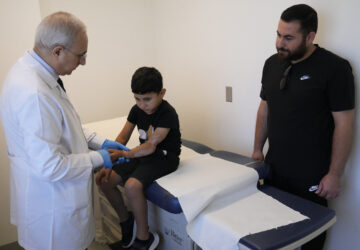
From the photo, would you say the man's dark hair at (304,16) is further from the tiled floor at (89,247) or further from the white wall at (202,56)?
the tiled floor at (89,247)

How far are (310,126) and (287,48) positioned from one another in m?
0.37

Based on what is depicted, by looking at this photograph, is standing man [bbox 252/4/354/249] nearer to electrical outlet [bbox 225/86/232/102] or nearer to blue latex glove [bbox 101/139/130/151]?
electrical outlet [bbox 225/86/232/102]

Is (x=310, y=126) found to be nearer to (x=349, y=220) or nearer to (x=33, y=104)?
(x=349, y=220)

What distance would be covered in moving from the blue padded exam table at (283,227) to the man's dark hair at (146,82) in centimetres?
45

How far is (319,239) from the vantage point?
4.99 feet

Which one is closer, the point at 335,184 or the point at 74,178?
the point at 74,178

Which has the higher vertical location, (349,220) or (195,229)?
(195,229)

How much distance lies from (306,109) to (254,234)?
2.08 ft

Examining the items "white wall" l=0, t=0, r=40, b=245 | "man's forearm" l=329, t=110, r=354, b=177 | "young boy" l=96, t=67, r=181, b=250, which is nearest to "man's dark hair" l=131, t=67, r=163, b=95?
"young boy" l=96, t=67, r=181, b=250

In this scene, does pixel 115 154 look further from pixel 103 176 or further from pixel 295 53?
pixel 295 53

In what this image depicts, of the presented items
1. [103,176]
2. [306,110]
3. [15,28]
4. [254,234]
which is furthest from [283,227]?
[15,28]

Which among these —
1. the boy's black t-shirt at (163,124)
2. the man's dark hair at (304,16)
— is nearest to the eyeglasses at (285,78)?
Answer: the man's dark hair at (304,16)

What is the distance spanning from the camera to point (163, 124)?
1509mm

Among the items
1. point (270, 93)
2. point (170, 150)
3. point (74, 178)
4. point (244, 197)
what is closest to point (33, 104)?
point (74, 178)
